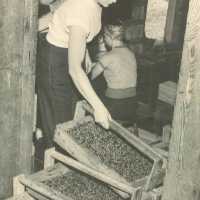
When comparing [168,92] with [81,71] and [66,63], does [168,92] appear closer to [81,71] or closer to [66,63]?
[66,63]

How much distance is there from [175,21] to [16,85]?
488 centimetres

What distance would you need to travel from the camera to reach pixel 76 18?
4.30 metres

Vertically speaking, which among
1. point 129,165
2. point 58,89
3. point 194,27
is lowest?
point 129,165

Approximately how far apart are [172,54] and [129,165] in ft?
14.8

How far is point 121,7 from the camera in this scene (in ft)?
24.6

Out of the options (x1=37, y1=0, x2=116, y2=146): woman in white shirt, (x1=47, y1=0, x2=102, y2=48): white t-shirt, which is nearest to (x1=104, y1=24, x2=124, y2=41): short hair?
(x1=37, y1=0, x2=116, y2=146): woman in white shirt

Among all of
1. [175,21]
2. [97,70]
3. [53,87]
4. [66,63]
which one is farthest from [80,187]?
[175,21]

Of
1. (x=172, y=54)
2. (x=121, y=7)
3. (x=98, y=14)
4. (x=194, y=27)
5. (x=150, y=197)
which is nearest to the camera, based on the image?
(x=194, y=27)

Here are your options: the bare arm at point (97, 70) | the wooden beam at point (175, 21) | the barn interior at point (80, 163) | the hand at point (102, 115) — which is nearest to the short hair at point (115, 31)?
the bare arm at point (97, 70)

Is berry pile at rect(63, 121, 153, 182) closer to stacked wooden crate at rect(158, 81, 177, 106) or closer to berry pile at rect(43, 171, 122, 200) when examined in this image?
berry pile at rect(43, 171, 122, 200)

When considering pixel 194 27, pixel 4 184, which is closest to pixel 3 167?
pixel 4 184

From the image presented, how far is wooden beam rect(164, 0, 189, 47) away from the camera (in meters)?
8.62

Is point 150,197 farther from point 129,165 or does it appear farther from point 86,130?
point 86,130

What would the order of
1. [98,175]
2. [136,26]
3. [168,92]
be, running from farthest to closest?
1. [136,26]
2. [168,92]
3. [98,175]
